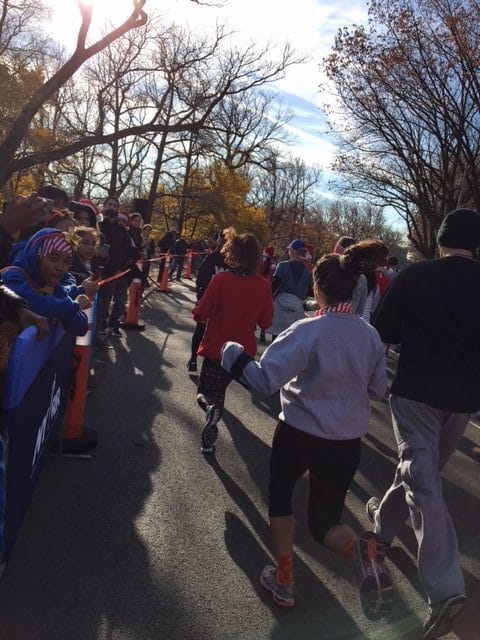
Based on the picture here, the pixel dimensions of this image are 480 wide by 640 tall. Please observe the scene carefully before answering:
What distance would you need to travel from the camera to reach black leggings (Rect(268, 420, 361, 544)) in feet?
9.16

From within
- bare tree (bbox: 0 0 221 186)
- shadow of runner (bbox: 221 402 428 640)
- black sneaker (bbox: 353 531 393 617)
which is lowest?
shadow of runner (bbox: 221 402 428 640)

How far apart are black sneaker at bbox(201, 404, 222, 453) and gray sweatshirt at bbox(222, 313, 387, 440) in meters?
2.08

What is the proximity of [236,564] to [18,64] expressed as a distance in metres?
29.0

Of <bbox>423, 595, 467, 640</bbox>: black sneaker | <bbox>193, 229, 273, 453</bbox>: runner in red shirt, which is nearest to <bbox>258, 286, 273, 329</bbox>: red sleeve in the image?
<bbox>193, 229, 273, 453</bbox>: runner in red shirt

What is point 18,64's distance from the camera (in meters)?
26.7

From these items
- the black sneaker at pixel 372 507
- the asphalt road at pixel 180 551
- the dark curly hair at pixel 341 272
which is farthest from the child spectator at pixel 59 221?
the black sneaker at pixel 372 507

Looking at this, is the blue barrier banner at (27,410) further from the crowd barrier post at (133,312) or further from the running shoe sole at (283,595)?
the crowd barrier post at (133,312)

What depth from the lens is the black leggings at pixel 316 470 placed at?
2793 millimetres

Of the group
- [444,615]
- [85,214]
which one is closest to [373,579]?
[444,615]

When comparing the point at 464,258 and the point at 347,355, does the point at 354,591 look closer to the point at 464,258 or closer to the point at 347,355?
the point at 347,355

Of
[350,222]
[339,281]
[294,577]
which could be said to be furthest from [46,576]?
[350,222]

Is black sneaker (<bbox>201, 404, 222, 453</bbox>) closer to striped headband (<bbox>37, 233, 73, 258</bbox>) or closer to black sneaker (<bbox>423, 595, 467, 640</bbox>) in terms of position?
striped headband (<bbox>37, 233, 73, 258</bbox>)

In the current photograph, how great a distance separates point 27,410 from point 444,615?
219cm

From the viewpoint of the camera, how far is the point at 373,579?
249cm
